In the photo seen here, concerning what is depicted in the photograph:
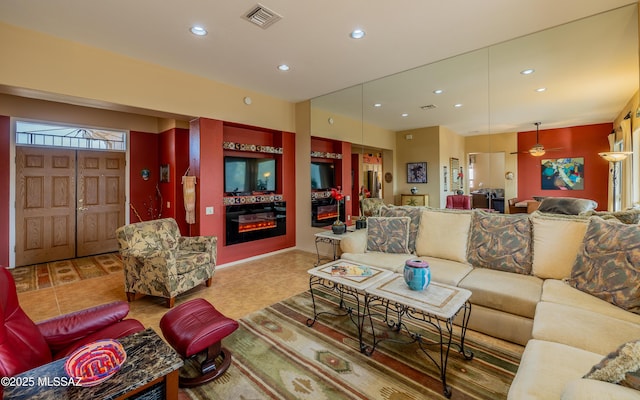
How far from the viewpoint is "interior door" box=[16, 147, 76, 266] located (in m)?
4.61

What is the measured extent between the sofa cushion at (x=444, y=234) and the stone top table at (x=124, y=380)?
2.78m

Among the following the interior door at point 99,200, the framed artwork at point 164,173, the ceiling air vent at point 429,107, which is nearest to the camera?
the ceiling air vent at point 429,107

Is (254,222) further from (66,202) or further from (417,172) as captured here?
(66,202)

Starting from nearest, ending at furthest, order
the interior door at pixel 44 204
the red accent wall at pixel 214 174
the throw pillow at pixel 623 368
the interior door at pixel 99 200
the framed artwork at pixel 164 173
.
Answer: the throw pillow at pixel 623 368 → the red accent wall at pixel 214 174 → the interior door at pixel 44 204 → the interior door at pixel 99 200 → the framed artwork at pixel 164 173

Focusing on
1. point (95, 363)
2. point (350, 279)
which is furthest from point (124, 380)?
point (350, 279)

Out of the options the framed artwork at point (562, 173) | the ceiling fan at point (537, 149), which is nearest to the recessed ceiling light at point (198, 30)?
the ceiling fan at point (537, 149)

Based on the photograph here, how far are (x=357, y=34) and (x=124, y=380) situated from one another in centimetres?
349

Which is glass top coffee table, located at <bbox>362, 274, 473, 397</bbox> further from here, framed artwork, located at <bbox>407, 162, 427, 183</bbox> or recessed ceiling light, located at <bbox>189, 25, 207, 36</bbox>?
recessed ceiling light, located at <bbox>189, 25, 207, 36</bbox>

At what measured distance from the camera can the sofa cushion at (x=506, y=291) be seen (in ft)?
7.24

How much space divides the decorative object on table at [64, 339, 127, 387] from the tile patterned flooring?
4.70 feet

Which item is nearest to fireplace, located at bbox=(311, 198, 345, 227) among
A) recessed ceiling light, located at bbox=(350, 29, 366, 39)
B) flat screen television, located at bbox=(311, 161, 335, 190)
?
flat screen television, located at bbox=(311, 161, 335, 190)

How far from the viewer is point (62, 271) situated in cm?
440

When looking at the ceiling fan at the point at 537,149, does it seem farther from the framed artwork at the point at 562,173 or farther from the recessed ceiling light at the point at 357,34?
the recessed ceiling light at the point at 357,34

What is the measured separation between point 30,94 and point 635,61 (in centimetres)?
655
